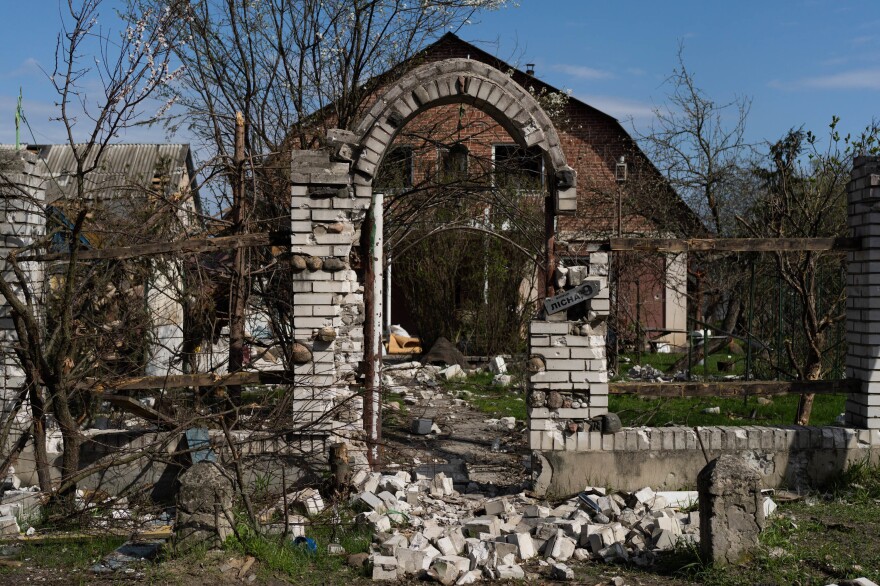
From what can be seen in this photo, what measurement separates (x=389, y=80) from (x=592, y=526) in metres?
7.38

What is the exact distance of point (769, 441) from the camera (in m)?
6.96

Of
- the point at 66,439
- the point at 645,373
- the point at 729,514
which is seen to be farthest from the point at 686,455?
the point at 645,373

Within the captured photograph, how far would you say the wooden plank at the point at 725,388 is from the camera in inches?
276

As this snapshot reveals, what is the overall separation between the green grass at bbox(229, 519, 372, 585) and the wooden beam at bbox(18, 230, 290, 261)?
2620 mm

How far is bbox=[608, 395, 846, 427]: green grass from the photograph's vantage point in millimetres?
9461

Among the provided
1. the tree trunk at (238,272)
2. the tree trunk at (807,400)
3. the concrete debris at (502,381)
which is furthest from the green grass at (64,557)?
the concrete debris at (502,381)

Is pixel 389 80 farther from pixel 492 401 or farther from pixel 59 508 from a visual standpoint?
pixel 59 508

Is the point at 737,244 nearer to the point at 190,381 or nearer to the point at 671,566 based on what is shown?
the point at 671,566

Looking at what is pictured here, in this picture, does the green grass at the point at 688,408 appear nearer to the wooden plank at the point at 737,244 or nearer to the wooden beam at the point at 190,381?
the wooden plank at the point at 737,244

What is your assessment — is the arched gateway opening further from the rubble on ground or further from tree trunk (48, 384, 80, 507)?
tree trunk (48, 384, 80, 507)

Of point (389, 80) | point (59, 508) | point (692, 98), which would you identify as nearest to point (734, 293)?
point (692, 98)

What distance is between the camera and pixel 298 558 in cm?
516

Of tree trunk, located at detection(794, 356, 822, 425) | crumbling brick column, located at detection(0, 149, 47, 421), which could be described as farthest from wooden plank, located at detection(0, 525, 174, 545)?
tree trunk, located at detection(794, 356, 822, 425)

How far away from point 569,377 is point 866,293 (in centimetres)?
282
